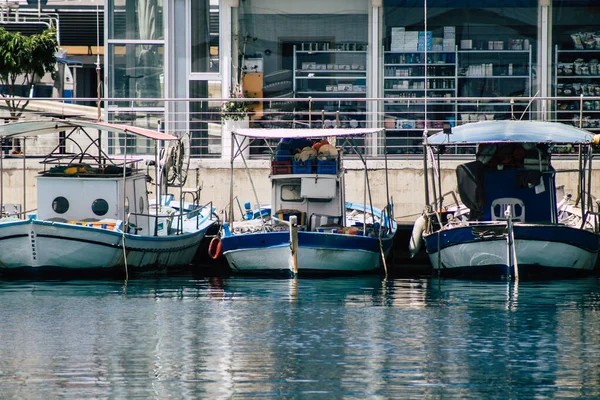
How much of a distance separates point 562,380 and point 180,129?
15289mm

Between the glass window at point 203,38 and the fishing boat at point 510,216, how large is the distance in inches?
289

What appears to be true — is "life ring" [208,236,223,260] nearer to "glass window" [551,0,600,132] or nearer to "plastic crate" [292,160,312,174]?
"plastic crate" [292,160,312,174]

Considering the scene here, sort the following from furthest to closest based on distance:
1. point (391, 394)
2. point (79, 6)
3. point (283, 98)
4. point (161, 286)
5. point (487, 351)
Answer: point (79, 6)
point (283, 98)
point (161, 286)
point (487, 351)
point (391, 394)

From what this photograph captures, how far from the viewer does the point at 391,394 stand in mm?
Result: 12453

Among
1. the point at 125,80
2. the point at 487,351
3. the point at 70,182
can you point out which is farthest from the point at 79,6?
the point at 487,351

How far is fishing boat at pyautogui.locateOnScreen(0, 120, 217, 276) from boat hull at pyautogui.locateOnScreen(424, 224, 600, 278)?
16.4 feet

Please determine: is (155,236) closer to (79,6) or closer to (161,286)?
(161,286)

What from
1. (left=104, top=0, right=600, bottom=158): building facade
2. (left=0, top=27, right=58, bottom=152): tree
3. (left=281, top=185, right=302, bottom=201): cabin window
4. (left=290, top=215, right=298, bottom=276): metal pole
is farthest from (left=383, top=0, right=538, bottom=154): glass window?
(left=0, top=27, right=58, bottom=152): tree

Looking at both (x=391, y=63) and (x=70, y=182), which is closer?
(x=70, y=182)

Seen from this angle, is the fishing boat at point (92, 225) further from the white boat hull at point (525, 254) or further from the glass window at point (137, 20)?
the white boat hull at point (525, 254)

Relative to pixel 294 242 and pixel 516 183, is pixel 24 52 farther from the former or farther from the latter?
pixel 516 183

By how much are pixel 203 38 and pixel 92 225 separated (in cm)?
745

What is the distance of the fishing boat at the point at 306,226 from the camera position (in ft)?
70.1

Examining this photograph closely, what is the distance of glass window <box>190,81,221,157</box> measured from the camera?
1054 inches
